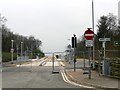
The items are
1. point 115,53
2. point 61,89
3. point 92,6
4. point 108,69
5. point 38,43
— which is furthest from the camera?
point 38,43

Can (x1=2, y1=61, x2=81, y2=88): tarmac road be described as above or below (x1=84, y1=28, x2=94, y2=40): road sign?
below

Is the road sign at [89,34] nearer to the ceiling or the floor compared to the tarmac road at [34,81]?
nearer to the ceiling

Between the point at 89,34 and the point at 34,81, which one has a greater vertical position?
the point at 89,34

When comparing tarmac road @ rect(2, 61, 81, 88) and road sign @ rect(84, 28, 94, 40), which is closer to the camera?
tarmac road @ rect(2, 61, 81, 88)

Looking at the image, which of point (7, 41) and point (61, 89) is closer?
point (61, 89)

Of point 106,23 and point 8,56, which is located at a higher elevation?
point 106,23

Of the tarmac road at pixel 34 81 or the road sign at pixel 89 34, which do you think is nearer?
the tarmac road at pixel 34 81

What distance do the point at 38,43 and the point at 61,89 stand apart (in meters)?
172

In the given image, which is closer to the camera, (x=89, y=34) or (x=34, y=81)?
(x=34, y=81)

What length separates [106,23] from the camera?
12000cm

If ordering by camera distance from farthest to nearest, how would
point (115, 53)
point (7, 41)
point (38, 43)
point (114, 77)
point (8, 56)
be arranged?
point (38, 43) → point (7, 41) → point (8, 56) → point (115, 53) → point (114, 77)

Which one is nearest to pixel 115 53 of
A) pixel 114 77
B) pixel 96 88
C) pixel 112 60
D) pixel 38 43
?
pixel 112 60

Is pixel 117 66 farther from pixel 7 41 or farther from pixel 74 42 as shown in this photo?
pixel 7 41

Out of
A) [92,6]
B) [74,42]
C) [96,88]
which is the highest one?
[92,6]
